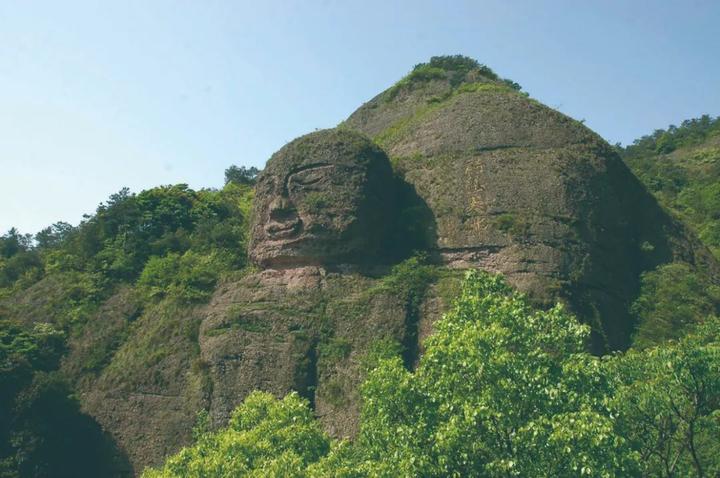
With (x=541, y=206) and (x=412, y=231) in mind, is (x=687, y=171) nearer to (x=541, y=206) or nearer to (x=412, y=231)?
(x=541, y=206)

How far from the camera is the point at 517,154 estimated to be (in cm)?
3653

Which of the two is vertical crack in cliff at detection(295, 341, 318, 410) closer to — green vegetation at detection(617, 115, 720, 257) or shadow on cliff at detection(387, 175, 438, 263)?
shadow on cliff at detection(387, 175, 438, 263)

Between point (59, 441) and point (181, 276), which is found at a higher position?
point (181, 276)

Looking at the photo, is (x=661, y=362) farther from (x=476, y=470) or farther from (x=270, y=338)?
(x=270, y=338)

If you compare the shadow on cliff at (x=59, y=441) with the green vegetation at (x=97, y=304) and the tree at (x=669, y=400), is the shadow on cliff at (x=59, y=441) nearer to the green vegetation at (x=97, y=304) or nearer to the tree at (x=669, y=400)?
the green vegetation at (x=97, y=304)

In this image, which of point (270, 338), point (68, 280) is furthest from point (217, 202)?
point (270, 338)

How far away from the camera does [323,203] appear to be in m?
34.2

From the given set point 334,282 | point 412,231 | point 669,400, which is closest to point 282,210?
point 334,282

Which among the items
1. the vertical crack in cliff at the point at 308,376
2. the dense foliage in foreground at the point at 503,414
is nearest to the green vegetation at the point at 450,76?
the vertical crack in cliff at the point at 308,376

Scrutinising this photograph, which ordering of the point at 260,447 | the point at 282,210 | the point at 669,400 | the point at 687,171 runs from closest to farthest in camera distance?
the point at 669,400 < the point at 260,447 < the point at 282,210 < the point at 687,171

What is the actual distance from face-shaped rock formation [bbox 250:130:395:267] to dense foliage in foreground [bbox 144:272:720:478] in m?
12.1

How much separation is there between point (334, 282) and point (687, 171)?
37102mm

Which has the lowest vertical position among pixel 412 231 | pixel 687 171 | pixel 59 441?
pixel 59 441

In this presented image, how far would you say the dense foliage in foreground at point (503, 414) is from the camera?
17.0 metres
